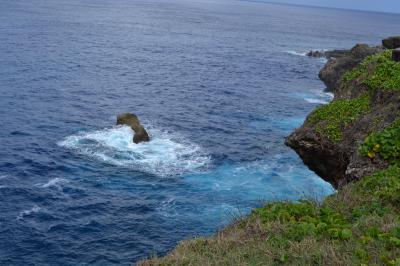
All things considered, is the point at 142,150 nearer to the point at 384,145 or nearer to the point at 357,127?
the point at 357,127

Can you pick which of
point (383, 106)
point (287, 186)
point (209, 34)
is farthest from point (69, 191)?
point (209, 34)

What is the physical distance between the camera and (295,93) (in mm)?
71875

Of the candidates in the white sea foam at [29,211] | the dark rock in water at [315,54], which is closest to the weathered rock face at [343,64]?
the dark rock in water at [315,54]

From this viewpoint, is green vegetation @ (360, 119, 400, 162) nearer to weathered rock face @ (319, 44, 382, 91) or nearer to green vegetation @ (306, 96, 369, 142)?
green vegetation @ (306, 96, 369, 142)

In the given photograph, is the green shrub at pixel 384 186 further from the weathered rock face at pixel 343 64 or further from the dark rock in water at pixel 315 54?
the dark rock in water at pixel 315 54

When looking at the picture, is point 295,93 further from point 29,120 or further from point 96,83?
point 29,120

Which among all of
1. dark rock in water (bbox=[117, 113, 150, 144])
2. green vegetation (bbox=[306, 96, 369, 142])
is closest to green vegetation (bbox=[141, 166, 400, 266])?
green vegetation (bbox=[306, 96, 369, 142])

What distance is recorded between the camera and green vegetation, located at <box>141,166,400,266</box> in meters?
10.9

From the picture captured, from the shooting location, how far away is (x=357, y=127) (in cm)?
2084

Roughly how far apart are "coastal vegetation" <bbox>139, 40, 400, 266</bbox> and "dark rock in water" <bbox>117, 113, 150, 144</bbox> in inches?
1038

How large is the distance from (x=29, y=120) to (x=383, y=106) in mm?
38126

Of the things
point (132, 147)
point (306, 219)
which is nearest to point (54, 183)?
point (132, 147)

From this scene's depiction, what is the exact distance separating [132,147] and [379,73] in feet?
85.4

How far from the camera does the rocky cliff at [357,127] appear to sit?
698 inches
